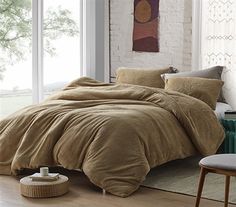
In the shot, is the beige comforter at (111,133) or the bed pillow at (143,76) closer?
the beige comforter at (111,133)

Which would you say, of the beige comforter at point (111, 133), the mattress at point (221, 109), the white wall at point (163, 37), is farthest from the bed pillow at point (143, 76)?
the beige comforter at point (111, 133)

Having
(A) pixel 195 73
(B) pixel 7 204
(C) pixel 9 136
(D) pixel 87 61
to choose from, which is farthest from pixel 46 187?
(D) pixel 87 61

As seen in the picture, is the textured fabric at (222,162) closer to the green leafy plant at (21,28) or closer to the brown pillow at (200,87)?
the brown pillow at (200,87)

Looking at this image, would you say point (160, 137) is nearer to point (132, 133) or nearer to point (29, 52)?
point (132, 133)

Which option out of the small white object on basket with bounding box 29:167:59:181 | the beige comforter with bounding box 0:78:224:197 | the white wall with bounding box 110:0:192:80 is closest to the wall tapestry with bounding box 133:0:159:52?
the white wall with bounding box 110:0:192:80

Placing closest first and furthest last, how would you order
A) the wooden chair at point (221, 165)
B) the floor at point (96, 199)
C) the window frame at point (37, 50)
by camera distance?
1. the wooden chair at point (221, 165)
2. the floor at point (96, 199)
3. the window frame at point (37, 50)

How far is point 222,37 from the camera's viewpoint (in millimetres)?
6348

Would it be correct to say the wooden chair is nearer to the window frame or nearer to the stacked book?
the stacked book

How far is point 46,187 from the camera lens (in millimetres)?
4199

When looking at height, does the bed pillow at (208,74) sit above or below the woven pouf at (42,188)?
above

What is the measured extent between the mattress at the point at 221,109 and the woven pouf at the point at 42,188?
2176 millimetres

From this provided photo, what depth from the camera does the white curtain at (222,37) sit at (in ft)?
20.6

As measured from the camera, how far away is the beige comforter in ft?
14.2

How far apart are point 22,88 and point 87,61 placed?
113 cm
